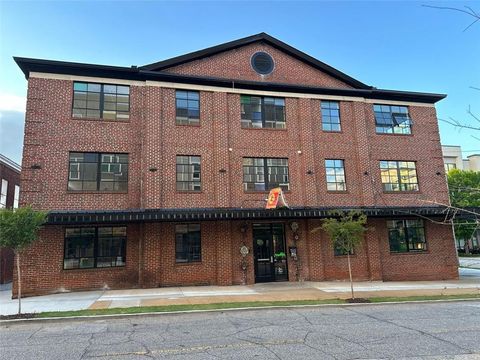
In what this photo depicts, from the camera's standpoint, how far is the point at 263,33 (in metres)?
20.2

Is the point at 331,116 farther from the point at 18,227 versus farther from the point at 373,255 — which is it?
the point at 18,227

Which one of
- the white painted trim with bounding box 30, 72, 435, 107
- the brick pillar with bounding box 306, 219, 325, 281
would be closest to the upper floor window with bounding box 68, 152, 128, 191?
the white painted trim with bounding box 30, 72, 435, 107

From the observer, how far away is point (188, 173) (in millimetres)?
17812

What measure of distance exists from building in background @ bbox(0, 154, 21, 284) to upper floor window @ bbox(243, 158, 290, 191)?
13.1 meters

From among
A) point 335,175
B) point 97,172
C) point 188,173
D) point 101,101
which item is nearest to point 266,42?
point 335,175

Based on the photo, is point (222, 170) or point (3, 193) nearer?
point (222, 170)

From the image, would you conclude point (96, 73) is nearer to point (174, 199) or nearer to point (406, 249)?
point (174, 199)

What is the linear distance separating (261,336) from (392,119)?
58.5 ft

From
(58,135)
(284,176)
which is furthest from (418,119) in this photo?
(58,135)

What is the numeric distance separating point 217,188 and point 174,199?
2159 millimetres

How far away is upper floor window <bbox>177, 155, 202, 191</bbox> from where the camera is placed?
17.6 metres

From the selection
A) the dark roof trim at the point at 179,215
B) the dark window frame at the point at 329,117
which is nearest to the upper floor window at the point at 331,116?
the dark window frame at the point at 329,117

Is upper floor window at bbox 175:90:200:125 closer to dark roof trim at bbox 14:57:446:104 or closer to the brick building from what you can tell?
the brick building

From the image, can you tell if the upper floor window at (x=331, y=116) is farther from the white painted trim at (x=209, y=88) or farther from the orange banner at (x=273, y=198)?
the orange banner at (x=273, y=198)
